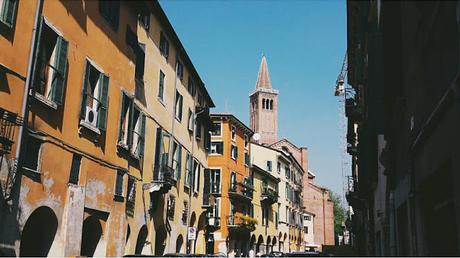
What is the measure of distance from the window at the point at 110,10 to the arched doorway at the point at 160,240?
72.6ft

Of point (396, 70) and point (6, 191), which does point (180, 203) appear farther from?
point (396, 70)

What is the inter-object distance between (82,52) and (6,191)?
23.0ft

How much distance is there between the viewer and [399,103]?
31.2 ft

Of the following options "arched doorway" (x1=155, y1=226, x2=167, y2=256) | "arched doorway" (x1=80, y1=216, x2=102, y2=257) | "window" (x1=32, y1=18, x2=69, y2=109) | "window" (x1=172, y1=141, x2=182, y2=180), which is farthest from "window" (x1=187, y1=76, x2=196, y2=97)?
"arched doorway" (x1=80, y1=216, x2=102, y2=257)

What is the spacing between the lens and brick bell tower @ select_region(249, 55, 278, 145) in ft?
510

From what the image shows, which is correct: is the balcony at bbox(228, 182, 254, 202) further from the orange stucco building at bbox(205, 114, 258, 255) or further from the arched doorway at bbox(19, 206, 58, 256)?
the arched doorway at bbox(19, 206, 58, 256)

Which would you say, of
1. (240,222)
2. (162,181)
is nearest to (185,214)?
(162,181)

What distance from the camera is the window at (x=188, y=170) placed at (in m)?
30.0

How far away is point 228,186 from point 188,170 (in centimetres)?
2214

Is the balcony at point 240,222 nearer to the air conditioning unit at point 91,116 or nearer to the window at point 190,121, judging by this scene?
the window at point 190,121

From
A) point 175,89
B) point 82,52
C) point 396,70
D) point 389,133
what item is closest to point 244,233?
point 175,89

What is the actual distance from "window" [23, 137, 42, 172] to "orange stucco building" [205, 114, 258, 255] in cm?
3993

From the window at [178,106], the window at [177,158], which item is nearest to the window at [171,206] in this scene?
the window at [177,158]

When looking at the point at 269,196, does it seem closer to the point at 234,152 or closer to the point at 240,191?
the point at 240,191
